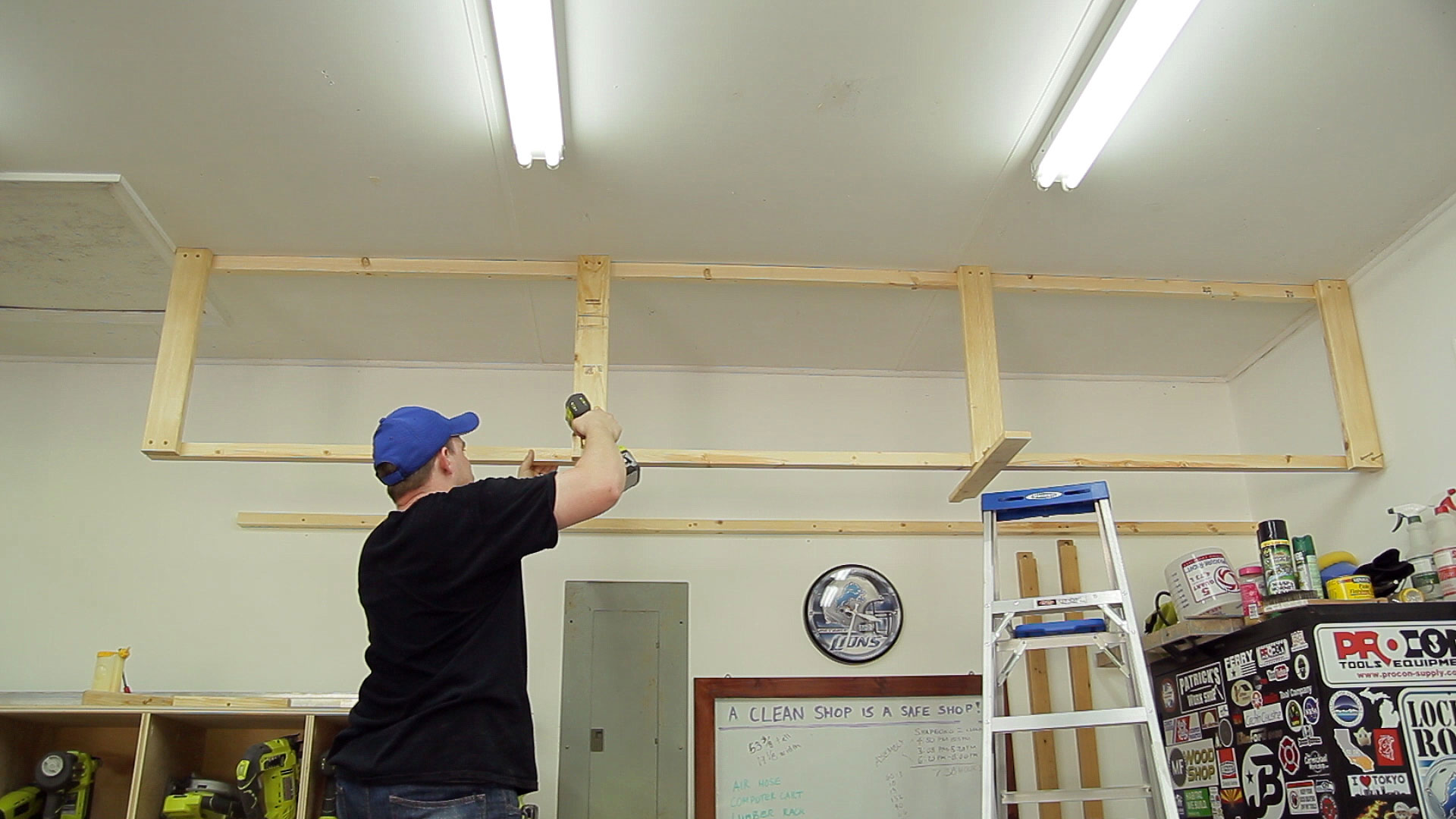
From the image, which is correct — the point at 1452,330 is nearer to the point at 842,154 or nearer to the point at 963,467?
the point at 963,467

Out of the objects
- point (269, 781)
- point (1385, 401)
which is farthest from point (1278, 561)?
point (269, 781)

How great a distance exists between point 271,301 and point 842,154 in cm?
225

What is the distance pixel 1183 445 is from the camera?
14.5 ft

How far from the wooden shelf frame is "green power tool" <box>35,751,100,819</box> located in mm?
1152

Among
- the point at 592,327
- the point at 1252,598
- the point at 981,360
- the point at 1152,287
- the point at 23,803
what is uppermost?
the point at 1152,287

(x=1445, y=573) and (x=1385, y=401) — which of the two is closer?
(x=1445, y=573)

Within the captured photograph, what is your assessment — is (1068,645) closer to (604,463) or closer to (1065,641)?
(1065,641)

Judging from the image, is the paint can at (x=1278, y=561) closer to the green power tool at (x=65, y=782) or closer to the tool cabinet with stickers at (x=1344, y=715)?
the tool cabinet with stickers at (x=1344, y=715)

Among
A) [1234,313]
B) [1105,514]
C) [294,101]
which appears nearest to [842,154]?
[1105,514]

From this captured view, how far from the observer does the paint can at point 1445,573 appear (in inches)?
114

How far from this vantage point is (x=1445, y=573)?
294 centimetres

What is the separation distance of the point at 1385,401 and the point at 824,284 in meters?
2.00

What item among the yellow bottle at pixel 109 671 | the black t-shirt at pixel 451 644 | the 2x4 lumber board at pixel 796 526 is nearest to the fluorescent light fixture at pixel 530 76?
the black t-shirt at pixel 451 644

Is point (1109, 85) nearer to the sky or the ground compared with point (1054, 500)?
nearer to the sky
